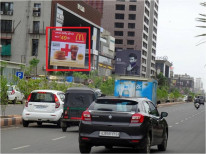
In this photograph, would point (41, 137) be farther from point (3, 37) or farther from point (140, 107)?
point (3, 37)

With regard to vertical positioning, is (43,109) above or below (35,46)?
below

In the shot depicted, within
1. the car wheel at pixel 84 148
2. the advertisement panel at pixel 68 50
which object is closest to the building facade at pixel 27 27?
the advertisement panel at pixel 68 50

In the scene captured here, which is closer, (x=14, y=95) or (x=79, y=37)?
(x=14, y=95)

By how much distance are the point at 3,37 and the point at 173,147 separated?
246ft

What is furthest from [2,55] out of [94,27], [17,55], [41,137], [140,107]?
[140,107]

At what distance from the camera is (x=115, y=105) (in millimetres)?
12398

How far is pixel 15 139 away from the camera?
1662cm

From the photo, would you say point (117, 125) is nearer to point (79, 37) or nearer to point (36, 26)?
point (79, 37)

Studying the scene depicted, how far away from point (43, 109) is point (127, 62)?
127m

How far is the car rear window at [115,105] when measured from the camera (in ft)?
40.4

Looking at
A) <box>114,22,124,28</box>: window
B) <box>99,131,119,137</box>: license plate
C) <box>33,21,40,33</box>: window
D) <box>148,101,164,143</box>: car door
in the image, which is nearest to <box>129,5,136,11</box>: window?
<box>114,22,124,28</box>: window

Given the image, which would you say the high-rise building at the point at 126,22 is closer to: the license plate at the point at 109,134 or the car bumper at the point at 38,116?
the car bumper at the point at 38,116

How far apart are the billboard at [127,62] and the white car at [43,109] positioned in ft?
411

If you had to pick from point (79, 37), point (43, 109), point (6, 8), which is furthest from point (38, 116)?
point (6, 8)
